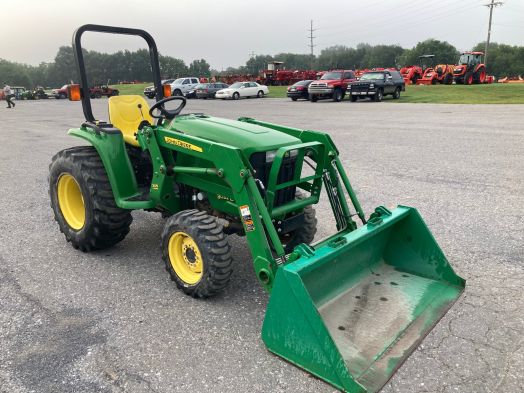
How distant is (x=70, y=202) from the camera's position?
4.50 m

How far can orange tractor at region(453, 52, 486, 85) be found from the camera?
110 feet

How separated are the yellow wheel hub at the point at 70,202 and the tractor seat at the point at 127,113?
2.40ft

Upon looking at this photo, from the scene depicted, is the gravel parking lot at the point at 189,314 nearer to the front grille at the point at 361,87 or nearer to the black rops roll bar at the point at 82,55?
the black rops roll bar at the point at 82,55

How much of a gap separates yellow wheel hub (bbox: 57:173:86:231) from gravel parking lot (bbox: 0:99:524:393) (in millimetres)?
307

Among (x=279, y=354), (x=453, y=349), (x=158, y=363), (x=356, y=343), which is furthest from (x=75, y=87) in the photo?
(x=453, y=349)

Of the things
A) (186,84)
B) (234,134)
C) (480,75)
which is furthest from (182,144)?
(480,75)

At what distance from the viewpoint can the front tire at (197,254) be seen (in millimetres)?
3121

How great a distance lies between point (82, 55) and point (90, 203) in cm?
140

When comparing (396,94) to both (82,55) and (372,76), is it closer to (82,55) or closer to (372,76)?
(372,76)

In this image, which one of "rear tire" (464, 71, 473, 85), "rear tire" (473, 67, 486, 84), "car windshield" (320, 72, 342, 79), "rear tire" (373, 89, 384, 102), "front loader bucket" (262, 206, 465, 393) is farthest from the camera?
"rear tire" (473, 67, 486, 84)

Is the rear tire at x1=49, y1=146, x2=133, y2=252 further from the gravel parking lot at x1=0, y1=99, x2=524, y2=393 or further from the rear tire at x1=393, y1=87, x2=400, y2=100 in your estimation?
the rear tire at x1=393, y1=87, x2=400, y2=100

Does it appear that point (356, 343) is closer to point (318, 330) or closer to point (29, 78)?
point (318, 330)

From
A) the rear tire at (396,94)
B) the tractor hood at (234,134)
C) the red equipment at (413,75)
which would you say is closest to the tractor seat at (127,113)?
the tractor hood at (234,134)

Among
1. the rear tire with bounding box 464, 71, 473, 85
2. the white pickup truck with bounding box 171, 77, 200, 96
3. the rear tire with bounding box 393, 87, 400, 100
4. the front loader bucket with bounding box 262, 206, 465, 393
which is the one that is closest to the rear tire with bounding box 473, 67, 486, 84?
the rear tire with bounding box 464, 71, 473, 85
